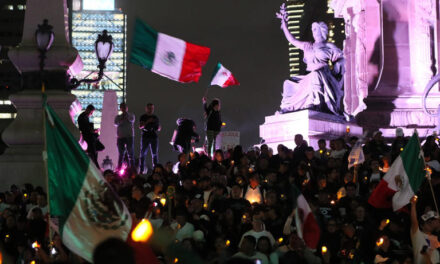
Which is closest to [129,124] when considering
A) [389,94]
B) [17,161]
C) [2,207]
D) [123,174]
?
[123,174]

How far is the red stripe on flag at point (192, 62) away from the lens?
16.0m

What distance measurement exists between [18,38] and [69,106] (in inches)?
4423

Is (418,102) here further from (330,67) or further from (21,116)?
(21,116)

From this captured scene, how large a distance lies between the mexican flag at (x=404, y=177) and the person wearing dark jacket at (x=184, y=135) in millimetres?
8543

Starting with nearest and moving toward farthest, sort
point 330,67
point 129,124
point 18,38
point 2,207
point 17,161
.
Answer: point 2,207 → point 17,161 → point 129,124 → point 330,67 → point 18,38

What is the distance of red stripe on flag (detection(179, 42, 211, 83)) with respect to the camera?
16000 mm

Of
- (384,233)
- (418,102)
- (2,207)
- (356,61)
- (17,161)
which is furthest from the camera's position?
(356,61)

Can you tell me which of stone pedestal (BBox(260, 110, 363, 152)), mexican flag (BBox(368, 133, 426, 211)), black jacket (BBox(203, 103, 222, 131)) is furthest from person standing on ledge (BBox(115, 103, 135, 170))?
mexican flag (BBox(368, 133, 426, 211))

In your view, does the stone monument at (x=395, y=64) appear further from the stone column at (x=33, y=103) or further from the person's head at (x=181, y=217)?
the person's head at (x=181, y=217)

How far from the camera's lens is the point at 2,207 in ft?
52.3

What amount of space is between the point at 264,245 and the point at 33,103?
Result: 7749 mm

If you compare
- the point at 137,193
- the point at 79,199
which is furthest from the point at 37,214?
the point at 79,199

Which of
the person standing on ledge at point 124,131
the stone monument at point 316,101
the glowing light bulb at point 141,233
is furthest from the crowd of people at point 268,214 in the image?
the stone monument at point 316,101

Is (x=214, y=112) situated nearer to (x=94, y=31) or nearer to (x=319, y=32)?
(x=319, y=32)
